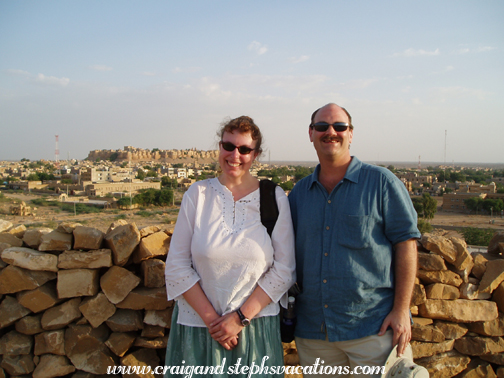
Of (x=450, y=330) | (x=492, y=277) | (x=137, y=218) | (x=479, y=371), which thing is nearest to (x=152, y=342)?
(x=450, y=330)

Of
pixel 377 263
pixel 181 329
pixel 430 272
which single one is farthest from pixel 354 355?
pixel 430 272

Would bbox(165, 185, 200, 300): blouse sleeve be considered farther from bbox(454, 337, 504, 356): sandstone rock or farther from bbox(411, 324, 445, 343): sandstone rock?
bbox(454, 337, 504, 356): sandstone rock

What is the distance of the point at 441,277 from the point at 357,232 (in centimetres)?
147

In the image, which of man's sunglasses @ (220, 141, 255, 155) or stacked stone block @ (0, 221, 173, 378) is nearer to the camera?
man's sunglasses @ (220, 141, 255, 155)

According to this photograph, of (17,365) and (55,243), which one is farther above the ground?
(55,243)

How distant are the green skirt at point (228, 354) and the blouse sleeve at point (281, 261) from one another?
17 cm

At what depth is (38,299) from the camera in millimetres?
2934

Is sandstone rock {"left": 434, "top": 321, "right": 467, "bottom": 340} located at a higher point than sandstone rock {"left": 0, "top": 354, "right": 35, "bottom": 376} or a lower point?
higher

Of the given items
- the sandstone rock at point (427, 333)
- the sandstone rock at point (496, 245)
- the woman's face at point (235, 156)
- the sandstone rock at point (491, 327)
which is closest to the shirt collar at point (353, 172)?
the woman's face at point (235, 156)

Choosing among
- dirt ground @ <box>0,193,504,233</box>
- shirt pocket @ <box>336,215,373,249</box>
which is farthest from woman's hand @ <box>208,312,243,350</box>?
dirt ground @ <box>0,193,504,233</box>

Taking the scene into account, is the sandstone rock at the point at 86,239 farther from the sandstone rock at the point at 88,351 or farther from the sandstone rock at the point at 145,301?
the sandstone rock at the point at 88,351

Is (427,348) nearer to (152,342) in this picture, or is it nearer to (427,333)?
(427,333)

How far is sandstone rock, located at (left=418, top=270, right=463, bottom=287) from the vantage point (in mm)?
3080

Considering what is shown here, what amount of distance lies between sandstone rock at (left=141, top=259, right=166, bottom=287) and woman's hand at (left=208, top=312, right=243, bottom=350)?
45.2 inches
